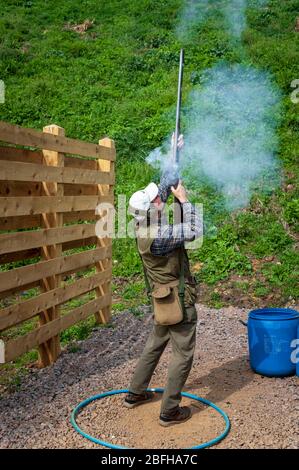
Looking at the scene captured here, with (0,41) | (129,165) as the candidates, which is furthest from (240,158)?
(0,41)

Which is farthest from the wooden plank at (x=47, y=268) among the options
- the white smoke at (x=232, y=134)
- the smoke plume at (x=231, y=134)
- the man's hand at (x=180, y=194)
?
the white smoke at (x=232, y=134)

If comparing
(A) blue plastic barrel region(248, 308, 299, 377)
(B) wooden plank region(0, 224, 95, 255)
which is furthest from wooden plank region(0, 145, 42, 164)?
(A) blue plastic barrel region(248, 308, 299, 377)

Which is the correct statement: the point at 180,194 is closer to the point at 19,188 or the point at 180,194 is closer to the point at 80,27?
the point at 19,188

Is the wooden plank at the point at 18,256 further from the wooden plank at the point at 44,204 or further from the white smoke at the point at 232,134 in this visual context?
the white smoke at the point at 232,134

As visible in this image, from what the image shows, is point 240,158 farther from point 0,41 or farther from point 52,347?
point 0,41

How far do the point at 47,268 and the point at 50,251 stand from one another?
0.23 meters

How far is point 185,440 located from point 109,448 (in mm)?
592

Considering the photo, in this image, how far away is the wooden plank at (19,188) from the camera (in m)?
5.24

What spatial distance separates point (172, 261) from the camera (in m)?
4.45

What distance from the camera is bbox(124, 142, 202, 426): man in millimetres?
4363

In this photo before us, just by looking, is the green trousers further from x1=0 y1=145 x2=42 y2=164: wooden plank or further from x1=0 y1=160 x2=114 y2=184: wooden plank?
x1=0 y1=145 x2=42 y2=164: wooden plank

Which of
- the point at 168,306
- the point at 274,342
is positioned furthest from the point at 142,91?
the point at 168,306

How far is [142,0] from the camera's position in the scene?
20.2m

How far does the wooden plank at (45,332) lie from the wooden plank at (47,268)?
521 millimetres
